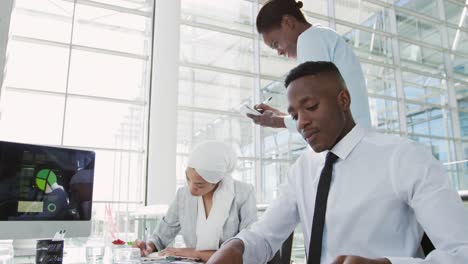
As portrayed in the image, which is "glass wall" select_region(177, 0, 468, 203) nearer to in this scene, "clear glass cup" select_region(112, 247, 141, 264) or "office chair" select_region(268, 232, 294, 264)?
"office chair" select_region(268, 232, 294, 264)

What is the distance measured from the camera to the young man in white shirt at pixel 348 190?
798mm

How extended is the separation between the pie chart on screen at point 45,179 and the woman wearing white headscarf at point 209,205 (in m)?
0.47

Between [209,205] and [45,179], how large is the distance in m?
0.73

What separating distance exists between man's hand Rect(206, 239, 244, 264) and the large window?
5044 millimetres

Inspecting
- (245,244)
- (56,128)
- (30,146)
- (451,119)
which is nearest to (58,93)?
(56,128)

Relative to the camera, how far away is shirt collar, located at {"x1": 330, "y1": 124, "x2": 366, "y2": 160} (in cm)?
95

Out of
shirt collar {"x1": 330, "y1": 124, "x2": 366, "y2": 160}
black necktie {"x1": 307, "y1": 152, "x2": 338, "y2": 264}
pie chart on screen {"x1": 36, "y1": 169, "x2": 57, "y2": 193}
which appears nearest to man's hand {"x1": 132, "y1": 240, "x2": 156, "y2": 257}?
pie chart on screen {"x1": 36, "y1": 169, "x2": 57, "y2": 193}

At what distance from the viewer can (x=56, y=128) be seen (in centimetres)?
618

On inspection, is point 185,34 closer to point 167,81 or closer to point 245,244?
point 167,81

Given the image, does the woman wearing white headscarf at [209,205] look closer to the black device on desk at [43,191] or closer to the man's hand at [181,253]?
the man's hand at [181,253]

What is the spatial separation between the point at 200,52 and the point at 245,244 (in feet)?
24.7

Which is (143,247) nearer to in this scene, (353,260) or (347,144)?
(347,144)

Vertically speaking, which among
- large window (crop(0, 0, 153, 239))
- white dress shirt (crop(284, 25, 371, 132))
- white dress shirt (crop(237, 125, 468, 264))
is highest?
large window (crop(0, 0, 153, 239))

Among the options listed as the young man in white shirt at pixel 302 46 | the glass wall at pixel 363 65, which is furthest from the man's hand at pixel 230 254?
the glass wall at pixel 363 65
